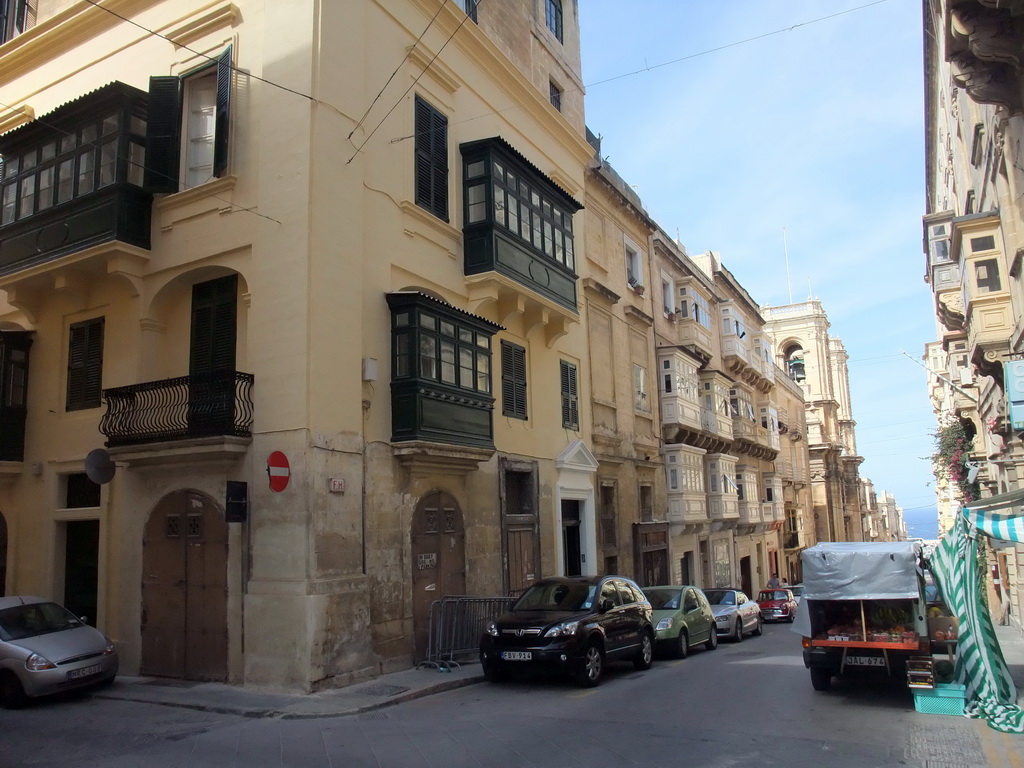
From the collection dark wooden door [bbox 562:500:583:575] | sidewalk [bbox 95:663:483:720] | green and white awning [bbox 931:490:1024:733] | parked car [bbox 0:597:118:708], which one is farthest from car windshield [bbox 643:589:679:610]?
parked car [bbox 0:597:118:708]

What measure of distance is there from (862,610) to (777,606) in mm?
19994

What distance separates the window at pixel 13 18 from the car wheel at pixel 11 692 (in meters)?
15.3

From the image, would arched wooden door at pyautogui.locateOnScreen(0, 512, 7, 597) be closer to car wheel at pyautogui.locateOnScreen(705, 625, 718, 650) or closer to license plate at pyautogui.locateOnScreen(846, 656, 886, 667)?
car wheel at pyautogui.locateOnScreen(705, 625, 718, 650)

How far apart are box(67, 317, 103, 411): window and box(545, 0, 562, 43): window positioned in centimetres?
1579

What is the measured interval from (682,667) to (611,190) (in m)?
16.4

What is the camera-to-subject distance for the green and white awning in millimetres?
10141

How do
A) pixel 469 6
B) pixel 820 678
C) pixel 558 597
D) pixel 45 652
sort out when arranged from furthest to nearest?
1. pixel 469 6
2. pixel 558 597
3. pixel 820 678
4. pixel 45 652

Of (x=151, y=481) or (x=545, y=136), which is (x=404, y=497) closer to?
(x=151, y=481)

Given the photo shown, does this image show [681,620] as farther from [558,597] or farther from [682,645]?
[558,597]

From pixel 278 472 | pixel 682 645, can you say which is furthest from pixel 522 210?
pixel 682 645

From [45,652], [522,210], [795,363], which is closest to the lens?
[45,652]

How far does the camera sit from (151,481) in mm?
14375

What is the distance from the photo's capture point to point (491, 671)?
12852 mm

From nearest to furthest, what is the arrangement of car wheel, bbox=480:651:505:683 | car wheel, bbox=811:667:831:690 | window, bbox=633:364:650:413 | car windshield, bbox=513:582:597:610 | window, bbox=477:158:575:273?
car wheel, bbox=811:667:831:690 → car wheel, bbox=480:651:505:683 → car windshield, bbox=513:582:597:610 → window, bbox=477:158:575:273 → window, bbox=633:364:650:413
